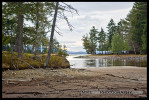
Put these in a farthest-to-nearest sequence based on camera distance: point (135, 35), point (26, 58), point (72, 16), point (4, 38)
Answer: point (135, 35), point (26, 58), point (72, 16), point (4, 38)


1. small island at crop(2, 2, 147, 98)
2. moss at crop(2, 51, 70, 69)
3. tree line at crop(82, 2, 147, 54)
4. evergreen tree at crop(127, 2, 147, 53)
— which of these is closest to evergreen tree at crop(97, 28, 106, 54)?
tree line at crop(82, 2, 147, 54)

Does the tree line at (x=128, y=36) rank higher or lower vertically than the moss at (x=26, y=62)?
higher

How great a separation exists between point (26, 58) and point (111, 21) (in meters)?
71.4

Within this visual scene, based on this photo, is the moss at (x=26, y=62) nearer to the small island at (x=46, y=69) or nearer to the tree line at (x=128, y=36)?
the small island at (x=46, y=69)

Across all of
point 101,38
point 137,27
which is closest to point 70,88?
point 137,27

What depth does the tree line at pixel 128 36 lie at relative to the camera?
4997cm

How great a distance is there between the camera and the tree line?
50.0 metres

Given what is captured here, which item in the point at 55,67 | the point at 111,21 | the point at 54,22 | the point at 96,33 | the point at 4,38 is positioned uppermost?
the point at 111,21

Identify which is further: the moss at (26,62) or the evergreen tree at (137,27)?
the evergreen tree at (137,27)

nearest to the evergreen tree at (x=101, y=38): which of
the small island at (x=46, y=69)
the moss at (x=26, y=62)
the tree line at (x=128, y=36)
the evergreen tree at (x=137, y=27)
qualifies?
the tree line at (x=128, y=36)

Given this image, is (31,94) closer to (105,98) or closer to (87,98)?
(87,98)

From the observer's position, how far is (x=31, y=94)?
217 inches

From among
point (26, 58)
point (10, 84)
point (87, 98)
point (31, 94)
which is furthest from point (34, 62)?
point (87, 98)

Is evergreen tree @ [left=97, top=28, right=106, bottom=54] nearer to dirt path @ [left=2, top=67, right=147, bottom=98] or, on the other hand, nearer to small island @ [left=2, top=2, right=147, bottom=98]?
small island @ [left=2, top=2, right=147, bottom=98]
